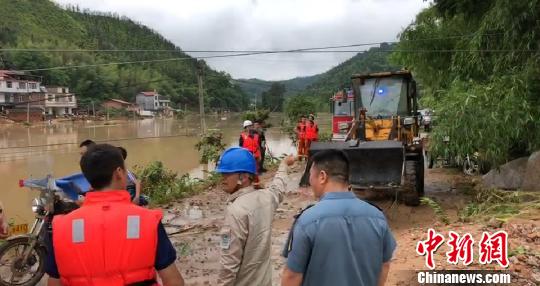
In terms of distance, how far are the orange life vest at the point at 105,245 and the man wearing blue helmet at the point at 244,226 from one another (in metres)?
0.51

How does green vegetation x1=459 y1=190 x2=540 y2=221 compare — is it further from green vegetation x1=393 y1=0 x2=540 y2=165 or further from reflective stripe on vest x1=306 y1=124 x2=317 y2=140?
reflective stripe on vest x1=306 y1=124 x2=317 y2=140

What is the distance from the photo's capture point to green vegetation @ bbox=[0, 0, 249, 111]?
2361 inches

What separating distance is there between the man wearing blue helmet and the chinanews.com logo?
227 cm

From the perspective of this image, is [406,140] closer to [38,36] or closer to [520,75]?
[520,75]

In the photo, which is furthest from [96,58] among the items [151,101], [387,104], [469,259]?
[469,259]

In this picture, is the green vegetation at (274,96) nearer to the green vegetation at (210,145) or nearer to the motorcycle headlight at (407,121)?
the green vegetation at (210,145)

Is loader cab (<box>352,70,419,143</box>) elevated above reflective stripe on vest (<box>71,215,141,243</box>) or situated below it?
above

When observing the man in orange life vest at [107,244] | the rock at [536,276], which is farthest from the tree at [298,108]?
the man in orange life vest at [107,244]

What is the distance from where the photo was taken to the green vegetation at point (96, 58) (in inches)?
2361

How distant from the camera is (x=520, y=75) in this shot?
309 inches

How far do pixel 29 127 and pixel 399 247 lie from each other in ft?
141

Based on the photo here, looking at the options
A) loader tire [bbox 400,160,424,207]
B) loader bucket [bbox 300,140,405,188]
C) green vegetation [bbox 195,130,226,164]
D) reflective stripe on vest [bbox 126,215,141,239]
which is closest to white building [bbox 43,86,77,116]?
green vegetation [bbox 195,130,226,164]

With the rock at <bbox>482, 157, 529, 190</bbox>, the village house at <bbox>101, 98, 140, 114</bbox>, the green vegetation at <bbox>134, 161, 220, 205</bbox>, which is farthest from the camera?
the village house at <bbox>101, 98, 140, 114</bbox>

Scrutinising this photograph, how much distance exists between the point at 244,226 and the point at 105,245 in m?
0.71
